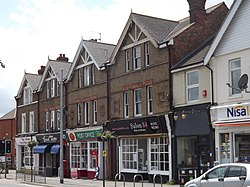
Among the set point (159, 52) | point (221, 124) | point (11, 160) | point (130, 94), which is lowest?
point (11, 160)

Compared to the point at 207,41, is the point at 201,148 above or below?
below

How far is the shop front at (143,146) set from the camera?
29.4m

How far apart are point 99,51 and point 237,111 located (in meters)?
16.8

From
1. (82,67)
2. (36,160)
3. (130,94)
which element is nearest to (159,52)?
(130,94)

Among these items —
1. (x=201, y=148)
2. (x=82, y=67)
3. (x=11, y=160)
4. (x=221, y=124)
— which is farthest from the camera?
(x=11, y=160)

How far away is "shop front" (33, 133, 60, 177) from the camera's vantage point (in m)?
42.2

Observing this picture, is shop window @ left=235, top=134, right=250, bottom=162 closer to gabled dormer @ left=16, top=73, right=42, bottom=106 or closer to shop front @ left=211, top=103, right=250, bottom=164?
shop front @ left=211, top=103, right=250, bottom=164

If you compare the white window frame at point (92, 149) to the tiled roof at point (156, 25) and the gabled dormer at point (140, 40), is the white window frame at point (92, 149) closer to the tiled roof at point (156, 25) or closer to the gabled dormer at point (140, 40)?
the gabled dormer at point (140, 40)

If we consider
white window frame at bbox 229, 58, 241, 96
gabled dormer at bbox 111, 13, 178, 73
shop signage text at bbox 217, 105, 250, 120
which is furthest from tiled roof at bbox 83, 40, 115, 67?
shop signage text at bbox 217, 105, 250, 120

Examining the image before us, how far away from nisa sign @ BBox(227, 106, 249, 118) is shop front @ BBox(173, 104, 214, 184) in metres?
1.66

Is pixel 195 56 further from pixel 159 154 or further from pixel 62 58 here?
pixel 62 58

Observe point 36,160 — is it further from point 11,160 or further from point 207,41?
point 207,41

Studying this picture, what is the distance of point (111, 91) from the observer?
34.9 m

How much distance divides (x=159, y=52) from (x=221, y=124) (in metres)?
7.56
